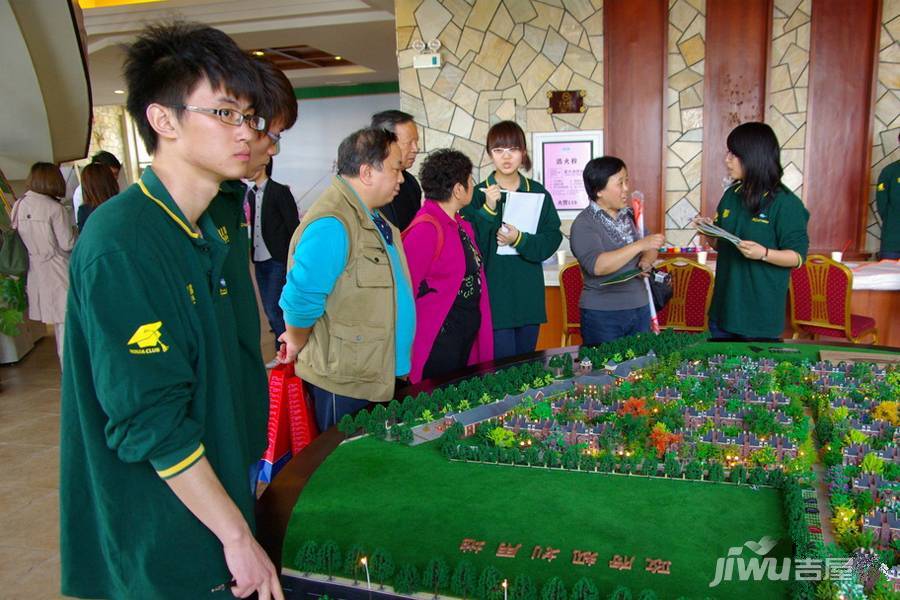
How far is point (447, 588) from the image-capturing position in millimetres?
1184

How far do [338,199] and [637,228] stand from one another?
5.35ft

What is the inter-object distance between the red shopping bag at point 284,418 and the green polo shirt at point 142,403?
1012mm

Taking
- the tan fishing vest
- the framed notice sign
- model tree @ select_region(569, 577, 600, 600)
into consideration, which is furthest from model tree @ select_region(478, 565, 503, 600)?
the framed notice sign

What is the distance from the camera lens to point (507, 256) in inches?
126

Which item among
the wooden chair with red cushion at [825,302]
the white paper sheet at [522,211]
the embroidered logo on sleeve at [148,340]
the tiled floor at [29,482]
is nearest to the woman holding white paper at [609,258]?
the white paper sheet at [522,211]

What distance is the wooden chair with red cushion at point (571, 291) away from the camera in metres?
4.13

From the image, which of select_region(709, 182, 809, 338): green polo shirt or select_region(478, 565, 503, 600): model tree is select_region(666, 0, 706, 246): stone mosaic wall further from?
select_region(478, 565, 503, 600): model tree

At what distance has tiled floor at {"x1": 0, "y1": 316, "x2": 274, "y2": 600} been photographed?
2.58 meters

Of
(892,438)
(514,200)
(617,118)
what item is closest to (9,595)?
(514,200)

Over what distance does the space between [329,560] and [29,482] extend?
9.45 feet

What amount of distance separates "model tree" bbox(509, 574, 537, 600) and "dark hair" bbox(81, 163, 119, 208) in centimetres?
409

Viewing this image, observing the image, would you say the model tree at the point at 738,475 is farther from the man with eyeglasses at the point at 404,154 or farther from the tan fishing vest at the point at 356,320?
the man with eyeglasses at the point at 404,154

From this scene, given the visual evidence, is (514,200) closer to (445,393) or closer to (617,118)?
(445,393)

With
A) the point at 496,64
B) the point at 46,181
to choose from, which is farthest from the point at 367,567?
the point at 496,64
